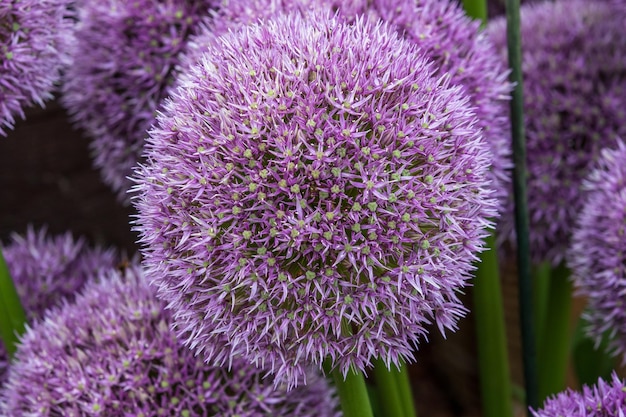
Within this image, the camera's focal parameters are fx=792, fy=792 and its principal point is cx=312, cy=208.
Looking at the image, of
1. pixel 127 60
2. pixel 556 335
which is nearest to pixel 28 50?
pixel 127 60

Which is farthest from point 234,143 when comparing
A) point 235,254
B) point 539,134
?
point 539,134

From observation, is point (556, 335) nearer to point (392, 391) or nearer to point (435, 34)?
point (392, 391)

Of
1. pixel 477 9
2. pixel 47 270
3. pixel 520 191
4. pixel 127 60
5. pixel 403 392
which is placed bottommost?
pixel 47 270

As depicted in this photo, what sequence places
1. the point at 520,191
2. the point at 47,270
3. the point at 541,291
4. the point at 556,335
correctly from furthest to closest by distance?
the point at 541,291 < the point at 556,335 < the point at 47,270 < the point at 520,191

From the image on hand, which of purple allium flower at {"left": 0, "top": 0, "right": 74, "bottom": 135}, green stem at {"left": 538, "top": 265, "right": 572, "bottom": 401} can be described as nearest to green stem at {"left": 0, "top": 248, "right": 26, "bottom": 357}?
purple allium flower at {"left": 0, "top": 0, "right": 74, "bottom": 135}

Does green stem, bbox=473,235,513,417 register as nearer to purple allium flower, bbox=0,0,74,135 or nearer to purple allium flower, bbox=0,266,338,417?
purple allium flower, bbox=0,266,338,417

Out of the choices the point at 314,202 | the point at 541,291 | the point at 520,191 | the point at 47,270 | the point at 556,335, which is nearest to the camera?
the point at 314,202
